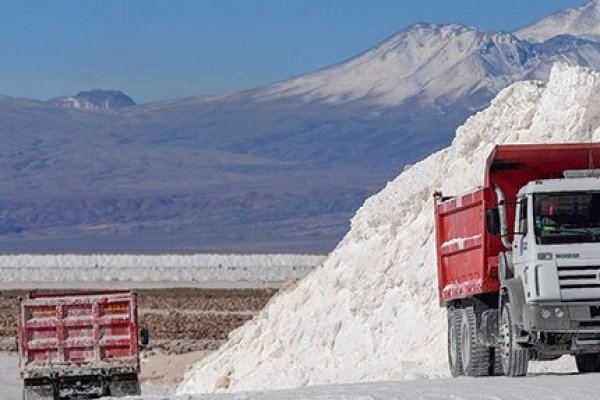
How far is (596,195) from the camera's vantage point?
62.7 ft

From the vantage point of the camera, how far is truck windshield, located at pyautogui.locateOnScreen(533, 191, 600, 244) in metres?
18.8

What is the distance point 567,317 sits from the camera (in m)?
18.7

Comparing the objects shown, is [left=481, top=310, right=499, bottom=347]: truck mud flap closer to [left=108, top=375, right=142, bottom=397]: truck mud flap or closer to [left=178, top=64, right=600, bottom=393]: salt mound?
[left=178, top=64, right=600, bottom=393]: salt mound

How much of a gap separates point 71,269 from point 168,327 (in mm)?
60308

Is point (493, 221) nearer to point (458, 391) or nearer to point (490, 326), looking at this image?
point (490, 326)

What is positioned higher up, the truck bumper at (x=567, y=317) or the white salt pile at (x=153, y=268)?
the white salt pile at (x=153, y=268)

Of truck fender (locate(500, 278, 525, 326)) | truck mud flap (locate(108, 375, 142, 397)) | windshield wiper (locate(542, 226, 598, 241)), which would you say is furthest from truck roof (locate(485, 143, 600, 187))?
truck mud flap (locate(108, 375, 142, 397))

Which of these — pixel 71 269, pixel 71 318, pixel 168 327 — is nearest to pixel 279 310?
pixel 71 318

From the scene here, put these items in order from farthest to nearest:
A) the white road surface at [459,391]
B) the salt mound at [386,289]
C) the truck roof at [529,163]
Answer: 1. the salt mound at [386,289]
2. the truck roof at [529,163]
3. the white road surface at [459,391]

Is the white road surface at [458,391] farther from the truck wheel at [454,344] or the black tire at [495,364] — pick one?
the truck wheel at [454,344]

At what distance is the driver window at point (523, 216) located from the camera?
1906 centimetres

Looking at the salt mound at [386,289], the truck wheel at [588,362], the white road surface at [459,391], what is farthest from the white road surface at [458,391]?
the salt mound at [386,289]

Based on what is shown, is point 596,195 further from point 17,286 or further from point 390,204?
point 17,286

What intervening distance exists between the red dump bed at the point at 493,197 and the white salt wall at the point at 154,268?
6442 cm
